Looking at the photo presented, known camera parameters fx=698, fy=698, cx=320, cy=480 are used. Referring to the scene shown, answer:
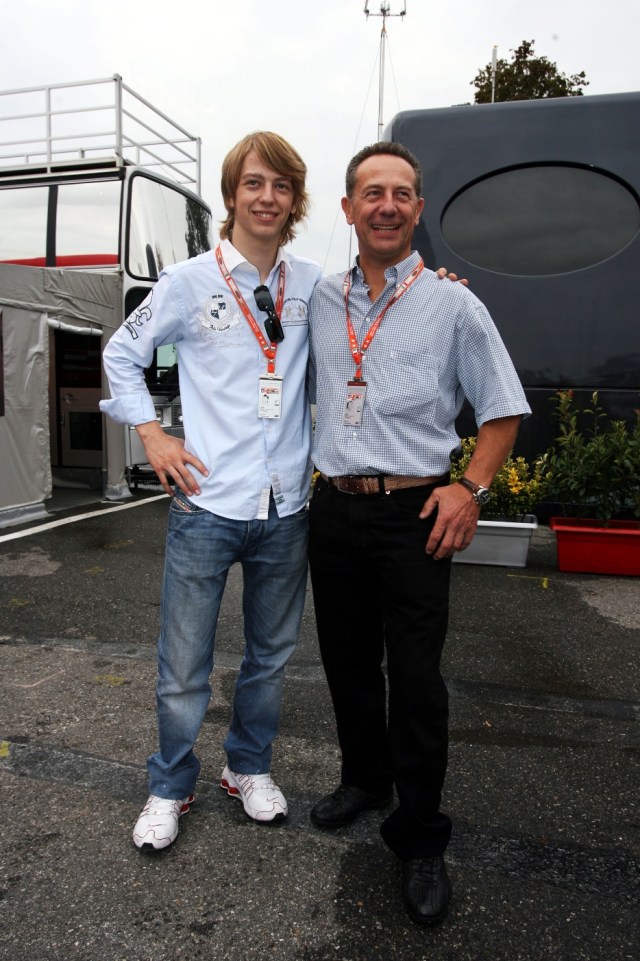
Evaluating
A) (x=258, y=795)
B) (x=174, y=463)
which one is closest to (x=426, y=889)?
(x=258, y=795)

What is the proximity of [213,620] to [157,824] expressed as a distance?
605 millimetres

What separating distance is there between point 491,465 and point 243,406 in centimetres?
71

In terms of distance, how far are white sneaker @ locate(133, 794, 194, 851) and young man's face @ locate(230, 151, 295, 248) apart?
66.5 inches

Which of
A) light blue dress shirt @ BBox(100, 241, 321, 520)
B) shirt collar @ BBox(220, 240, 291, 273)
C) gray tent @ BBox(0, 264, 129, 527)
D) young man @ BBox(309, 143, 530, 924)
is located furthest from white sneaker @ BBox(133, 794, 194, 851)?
gray tent @ BBox(0, 264, 129, 527)

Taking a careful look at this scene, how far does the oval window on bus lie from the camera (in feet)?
18.9

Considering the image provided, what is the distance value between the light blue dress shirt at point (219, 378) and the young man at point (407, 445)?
0.14 metres

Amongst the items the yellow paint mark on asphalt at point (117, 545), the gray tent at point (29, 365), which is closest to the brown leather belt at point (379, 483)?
the yellow paint mark on asphalt at point (117, 545)

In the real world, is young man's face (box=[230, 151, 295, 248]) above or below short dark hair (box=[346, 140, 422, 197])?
below

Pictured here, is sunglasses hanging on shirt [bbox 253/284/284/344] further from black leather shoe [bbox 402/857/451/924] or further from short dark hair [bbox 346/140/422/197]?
black leather shoe [bbox 402/857/451/924]

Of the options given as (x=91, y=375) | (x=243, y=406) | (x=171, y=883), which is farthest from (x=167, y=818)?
(x=91, y=375)

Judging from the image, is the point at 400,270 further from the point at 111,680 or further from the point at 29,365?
the point at 29,365

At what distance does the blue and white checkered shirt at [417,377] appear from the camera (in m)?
1.90

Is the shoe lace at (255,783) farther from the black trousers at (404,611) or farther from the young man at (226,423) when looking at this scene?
the black trousers at (404,611)

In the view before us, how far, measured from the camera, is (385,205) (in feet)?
6.20
